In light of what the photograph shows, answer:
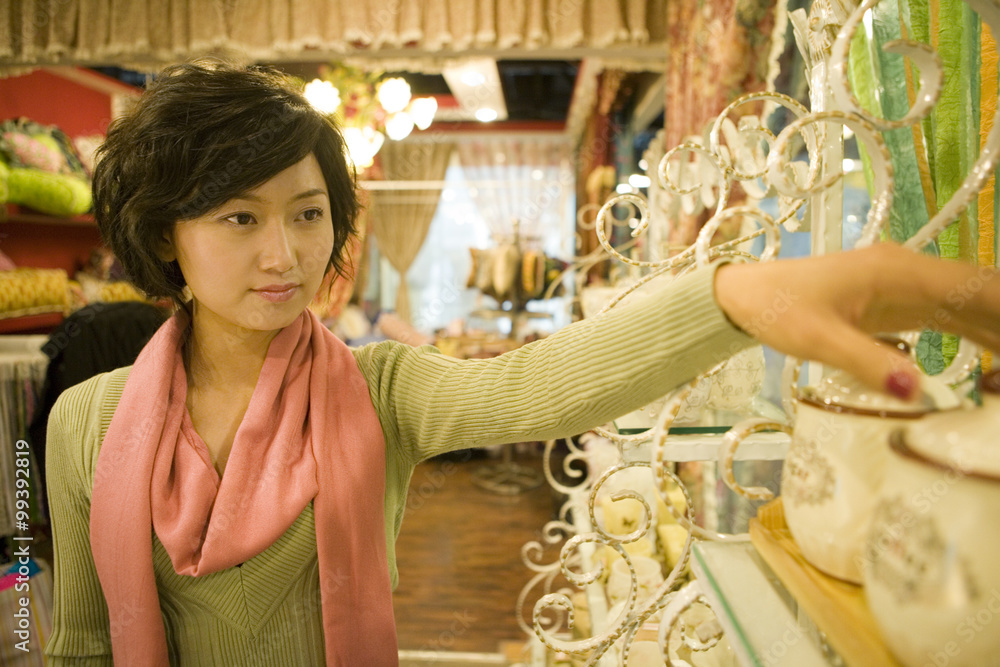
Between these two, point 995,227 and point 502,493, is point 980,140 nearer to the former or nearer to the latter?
point 995,227

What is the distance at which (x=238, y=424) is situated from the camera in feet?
3.01

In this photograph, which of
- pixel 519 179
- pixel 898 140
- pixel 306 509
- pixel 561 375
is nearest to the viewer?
pixel 561 375

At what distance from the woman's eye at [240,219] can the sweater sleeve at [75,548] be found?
38 centimetres

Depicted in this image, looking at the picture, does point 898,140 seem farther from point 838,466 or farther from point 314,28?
point 314,28

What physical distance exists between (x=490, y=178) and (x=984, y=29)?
7.16m

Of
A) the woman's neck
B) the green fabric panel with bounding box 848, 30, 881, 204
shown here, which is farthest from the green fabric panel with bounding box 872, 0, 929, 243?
the woman's neck

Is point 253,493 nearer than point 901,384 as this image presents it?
No

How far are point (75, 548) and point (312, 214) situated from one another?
2.01 feet

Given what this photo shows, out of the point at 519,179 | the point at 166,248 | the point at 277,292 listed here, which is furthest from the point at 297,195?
the point at 519,179

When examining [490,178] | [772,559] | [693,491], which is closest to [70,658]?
[772,559]

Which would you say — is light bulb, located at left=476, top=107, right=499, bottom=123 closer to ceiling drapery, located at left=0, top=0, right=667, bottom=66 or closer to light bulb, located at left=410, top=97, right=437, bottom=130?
light bulb, located at left=410, top=97, right=437, bottom=130

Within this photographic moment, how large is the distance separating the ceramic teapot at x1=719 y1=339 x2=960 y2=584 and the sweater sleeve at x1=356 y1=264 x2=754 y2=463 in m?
0.09

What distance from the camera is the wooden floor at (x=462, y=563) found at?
2484 millimetres

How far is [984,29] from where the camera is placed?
0.64m
